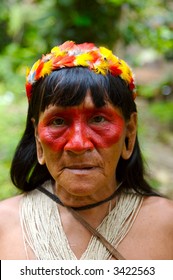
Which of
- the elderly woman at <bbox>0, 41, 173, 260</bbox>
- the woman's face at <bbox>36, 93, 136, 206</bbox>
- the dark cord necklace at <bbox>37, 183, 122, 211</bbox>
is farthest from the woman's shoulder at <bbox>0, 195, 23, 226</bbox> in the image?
the woman's face at <bbox>36, 93, 136, 206</bbox>

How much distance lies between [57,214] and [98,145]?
0.40m

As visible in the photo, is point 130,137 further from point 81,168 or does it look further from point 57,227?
point 57,227

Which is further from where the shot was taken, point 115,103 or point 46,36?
point 46,36

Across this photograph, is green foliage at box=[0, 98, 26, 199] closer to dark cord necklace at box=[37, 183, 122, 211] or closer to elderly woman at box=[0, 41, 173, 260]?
dark cord necklace at box=[37, 183, 122, 211]

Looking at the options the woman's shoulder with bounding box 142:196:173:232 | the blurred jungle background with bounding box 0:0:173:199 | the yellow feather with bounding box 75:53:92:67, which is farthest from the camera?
the blurred jungle background with bounding box 0:0:173:199

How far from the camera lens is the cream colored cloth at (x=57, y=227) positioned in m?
1.77

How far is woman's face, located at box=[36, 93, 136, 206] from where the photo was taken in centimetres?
164

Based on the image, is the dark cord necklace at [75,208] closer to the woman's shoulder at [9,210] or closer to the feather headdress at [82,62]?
the woman's shoulder at [9,210]

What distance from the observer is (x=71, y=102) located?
5.37 feet

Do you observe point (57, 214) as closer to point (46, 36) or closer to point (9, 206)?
point (9, 206)
